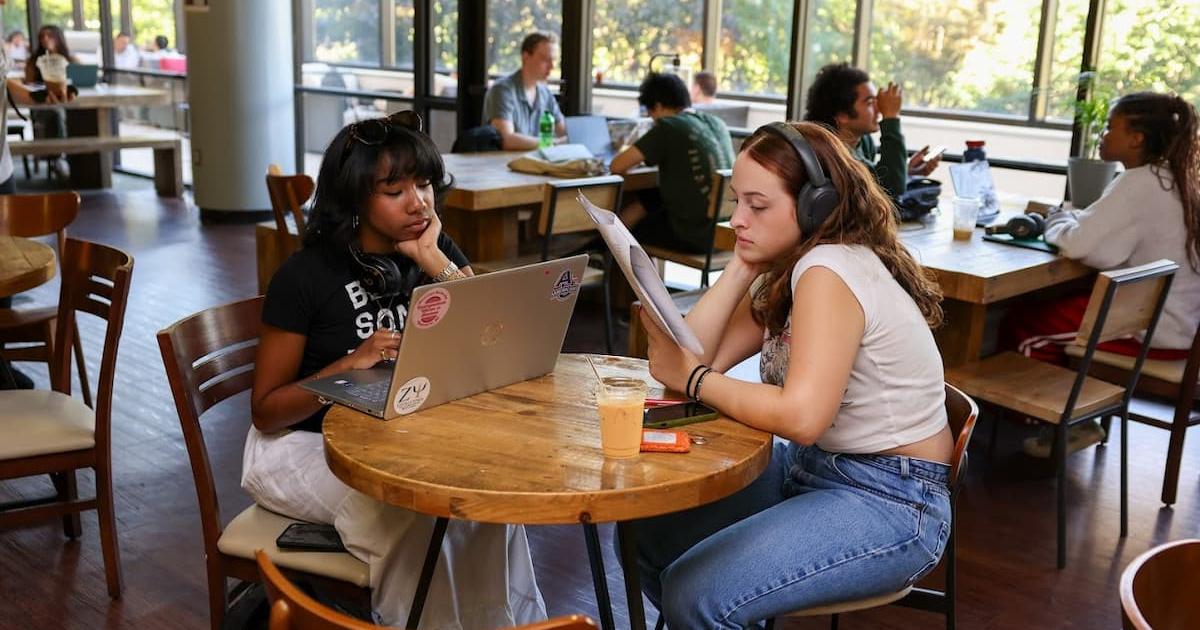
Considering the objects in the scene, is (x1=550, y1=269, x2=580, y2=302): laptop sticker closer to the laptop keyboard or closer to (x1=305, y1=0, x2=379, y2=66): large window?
→ the laptop keyboard

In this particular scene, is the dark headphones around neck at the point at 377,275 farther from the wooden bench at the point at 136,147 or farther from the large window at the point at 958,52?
the wooden bench at the point at 136,147

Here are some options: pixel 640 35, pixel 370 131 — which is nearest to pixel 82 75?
pixel 640 35

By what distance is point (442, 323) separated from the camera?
1.75 meters

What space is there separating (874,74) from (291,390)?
13.3ft

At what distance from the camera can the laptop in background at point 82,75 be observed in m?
8.37

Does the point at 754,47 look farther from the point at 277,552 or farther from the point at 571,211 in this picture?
the point at 277,552

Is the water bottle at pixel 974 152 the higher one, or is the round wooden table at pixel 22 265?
the water bottle at pixel 974 152

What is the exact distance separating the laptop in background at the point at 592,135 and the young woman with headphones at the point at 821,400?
3631mm

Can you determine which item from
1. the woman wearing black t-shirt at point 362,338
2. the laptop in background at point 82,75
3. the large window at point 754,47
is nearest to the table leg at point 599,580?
the woman wearing black t-shirt at point 362,338

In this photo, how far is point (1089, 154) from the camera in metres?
4.54

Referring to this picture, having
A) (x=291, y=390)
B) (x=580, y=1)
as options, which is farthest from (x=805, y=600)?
(x=580, y=1)

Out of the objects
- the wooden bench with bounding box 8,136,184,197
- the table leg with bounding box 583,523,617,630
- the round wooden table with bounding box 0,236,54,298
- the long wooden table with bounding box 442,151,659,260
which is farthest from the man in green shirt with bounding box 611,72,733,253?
the wooden bench with bounding box 8,136,184,197

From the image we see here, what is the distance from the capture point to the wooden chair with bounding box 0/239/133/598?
2523 mm

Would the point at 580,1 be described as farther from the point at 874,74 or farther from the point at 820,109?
the point at 820,109
